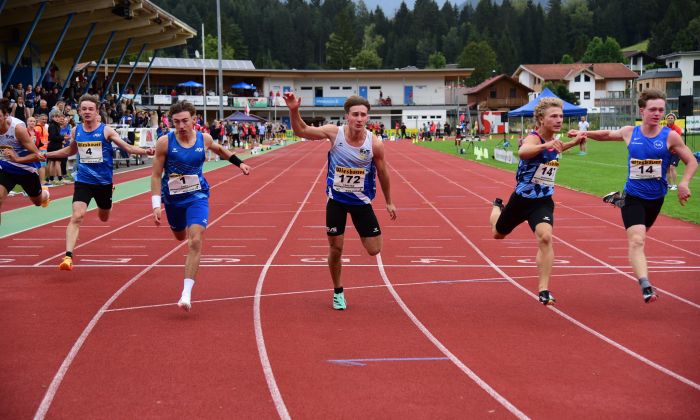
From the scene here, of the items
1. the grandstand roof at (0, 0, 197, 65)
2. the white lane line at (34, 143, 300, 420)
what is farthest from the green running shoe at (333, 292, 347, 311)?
the grandstand roof at (0, 0, 197, 65)

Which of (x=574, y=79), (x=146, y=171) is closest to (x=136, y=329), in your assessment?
(x=146, y=171)

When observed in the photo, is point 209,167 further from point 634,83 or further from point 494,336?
point 634,83

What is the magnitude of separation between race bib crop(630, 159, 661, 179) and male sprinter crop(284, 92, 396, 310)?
2447mm

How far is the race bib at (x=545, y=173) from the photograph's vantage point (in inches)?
295

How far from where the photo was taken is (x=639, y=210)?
752 centimetres

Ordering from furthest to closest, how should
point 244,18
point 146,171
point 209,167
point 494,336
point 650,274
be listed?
point 244,18
point 209,167
point 146,171
point 650,274
point 494,336

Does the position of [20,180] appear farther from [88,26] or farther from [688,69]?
[688,69]

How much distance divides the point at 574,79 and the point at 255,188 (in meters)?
92.1

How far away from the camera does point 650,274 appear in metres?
9.32

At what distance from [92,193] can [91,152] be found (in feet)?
1.74

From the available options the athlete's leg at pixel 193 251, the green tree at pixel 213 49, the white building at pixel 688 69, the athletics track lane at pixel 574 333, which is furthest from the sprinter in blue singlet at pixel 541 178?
the green tree at pixel 213 49

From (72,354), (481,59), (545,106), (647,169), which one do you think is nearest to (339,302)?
(72,354)

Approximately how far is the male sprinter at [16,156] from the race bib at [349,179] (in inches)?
183

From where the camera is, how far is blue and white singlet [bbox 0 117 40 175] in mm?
10219
